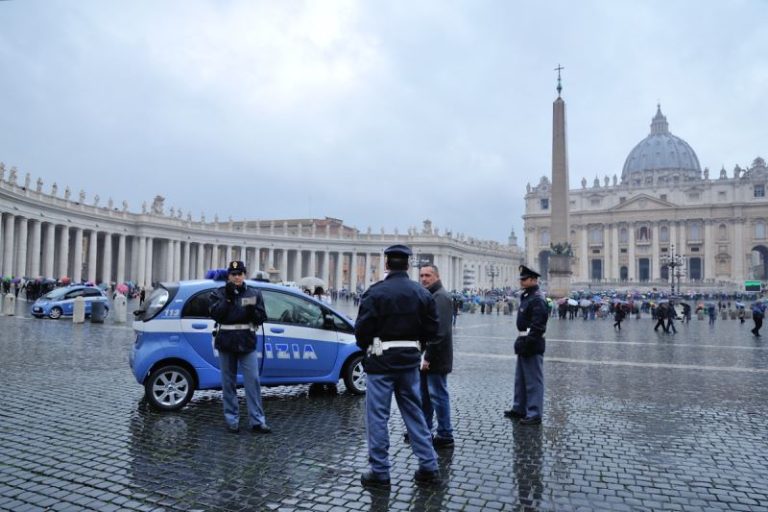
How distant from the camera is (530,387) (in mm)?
7492

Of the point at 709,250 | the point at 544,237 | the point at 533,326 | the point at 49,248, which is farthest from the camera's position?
the point at 544,237

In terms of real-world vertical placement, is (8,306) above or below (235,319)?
below

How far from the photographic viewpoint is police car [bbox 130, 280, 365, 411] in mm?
7867

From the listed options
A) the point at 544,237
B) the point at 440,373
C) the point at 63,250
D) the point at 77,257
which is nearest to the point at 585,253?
the point at 544,237

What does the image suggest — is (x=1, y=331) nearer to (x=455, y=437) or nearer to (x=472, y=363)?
(x=472, y=363)

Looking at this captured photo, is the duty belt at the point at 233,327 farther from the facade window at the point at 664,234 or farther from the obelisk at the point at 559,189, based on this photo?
the facade window at the point at 664,234

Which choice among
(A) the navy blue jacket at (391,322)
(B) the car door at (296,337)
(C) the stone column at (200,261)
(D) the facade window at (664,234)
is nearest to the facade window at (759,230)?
(D) the facade window at (664,234)

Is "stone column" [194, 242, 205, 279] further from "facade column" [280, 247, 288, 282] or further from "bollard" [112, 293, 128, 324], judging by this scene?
"bollard" [112, 293, 128, 324]

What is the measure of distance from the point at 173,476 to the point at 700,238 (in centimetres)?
10538

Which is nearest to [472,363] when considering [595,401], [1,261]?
[595,401]

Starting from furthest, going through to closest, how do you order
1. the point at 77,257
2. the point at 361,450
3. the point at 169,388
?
the point at 77,257 < the point at 169,388 < the point at 361,450

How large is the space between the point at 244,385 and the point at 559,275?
1405 inches

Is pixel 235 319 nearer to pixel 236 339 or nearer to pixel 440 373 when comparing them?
pixel 236 339

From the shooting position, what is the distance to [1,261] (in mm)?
45375
